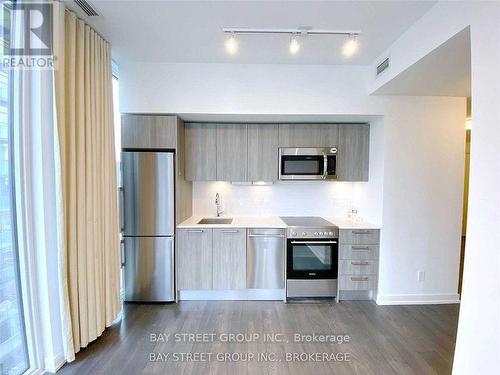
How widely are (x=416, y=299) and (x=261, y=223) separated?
6.93ft

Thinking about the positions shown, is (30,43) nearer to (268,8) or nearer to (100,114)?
(100,114)

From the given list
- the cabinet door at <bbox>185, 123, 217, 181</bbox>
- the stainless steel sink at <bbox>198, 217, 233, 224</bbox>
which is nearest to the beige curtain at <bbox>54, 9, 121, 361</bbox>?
the cabinet door at <bbox>185, 123, 217, 181</bbox>

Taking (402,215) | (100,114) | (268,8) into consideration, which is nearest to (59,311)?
(100,114)

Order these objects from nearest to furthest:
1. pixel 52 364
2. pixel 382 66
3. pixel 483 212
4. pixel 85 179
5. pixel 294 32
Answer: pixel 483 212 → pixel 52 364 → pixel 85 179 → pixel 294 32 → pixel 382 66

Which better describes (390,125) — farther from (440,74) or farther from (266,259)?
(266,259)

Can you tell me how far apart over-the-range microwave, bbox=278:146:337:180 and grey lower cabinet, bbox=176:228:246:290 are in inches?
39.6

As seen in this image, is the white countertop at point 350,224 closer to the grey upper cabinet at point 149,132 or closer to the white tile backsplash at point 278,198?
the white tile backsplash at point 278,198

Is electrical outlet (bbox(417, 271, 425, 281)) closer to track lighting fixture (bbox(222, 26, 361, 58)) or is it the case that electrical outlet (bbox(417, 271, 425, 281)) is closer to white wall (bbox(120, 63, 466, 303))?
white wall (bbox(120, 63, 466, 303))

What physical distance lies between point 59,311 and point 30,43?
1983 millimetres

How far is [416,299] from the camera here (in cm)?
300

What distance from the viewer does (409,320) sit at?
105 inches

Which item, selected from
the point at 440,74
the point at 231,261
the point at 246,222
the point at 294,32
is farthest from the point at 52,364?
the point at 440,74

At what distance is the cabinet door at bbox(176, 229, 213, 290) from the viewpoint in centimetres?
298

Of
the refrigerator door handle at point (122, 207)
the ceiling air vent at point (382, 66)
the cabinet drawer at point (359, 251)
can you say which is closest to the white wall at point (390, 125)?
the cabinet drawer at point (359, 251)
